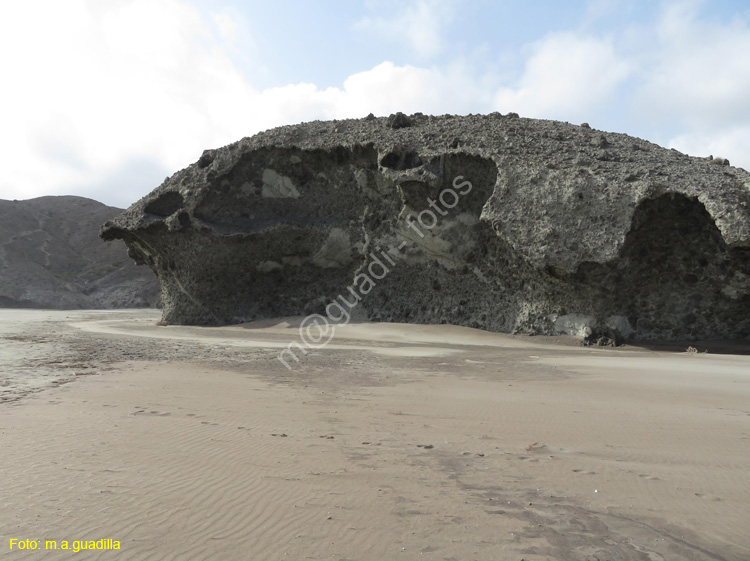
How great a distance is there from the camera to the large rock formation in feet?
38.2

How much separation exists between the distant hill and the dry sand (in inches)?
1260

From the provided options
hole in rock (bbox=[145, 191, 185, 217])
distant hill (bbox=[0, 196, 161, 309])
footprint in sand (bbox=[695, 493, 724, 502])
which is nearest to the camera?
footprint in sand (bbox=[695, 493, 724, 502])

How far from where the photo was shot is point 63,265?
130 ft

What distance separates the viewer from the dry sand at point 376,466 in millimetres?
2365

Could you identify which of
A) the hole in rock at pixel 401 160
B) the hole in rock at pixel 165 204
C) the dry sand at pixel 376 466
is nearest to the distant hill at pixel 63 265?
the hole in rock at pixel 165 204

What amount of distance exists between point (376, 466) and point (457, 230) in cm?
1148

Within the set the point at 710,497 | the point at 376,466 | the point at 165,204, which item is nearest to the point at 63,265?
the point at 165,204

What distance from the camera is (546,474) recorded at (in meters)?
3.22

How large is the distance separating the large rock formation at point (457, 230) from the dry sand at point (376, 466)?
535 centimetres

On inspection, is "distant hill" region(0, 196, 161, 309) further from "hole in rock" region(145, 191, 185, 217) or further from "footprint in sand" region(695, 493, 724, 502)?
"footprint in sand" region(695, 493, 724, 502)

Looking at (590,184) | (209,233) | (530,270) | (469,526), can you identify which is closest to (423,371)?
(469,526)

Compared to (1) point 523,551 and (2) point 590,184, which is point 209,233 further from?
(1) point 523,551

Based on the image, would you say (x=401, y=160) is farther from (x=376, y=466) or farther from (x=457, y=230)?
(x=376, y=466)

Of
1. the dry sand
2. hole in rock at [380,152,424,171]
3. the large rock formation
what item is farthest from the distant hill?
the dry sand
